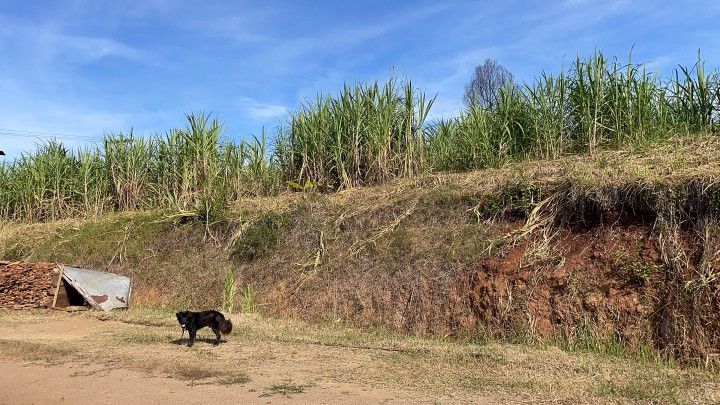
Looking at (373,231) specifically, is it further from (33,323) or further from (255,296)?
(33,323)

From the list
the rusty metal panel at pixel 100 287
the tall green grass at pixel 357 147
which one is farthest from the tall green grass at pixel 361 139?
the rusty metal panel at pixel 100 287

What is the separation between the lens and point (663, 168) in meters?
7.90

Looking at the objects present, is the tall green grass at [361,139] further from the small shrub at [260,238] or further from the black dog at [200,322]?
the black dog at [200,322]

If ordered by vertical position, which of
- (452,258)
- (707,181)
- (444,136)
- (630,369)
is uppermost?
(444,136)

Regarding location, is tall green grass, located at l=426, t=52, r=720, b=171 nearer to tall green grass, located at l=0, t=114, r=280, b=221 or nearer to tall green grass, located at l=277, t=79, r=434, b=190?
tall green grass, located at l=277, t=79, r=434, b=190

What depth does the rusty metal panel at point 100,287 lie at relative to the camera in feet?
39.8

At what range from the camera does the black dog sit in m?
7.82

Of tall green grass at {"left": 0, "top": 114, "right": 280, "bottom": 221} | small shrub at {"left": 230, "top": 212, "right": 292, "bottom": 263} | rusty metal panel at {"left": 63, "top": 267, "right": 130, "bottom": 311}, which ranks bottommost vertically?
rusty metal panel at {"left": 63, "top": 267, "right": 130, "bottom": 311}

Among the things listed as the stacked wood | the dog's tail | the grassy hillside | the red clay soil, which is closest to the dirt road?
the dog's tail

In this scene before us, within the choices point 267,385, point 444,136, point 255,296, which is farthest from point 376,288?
point 444,136

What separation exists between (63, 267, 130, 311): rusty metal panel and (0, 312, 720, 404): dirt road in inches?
131

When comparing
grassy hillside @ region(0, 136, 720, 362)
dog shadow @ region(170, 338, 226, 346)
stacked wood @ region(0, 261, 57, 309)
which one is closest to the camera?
grassy hillside @ region(0, 136, 720, 362)

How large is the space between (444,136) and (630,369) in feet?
28.2

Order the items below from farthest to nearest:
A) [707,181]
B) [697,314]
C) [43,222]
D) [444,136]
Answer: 1. [43,222]
2. [444,136]
3. [707,181]
4. [697,314]
